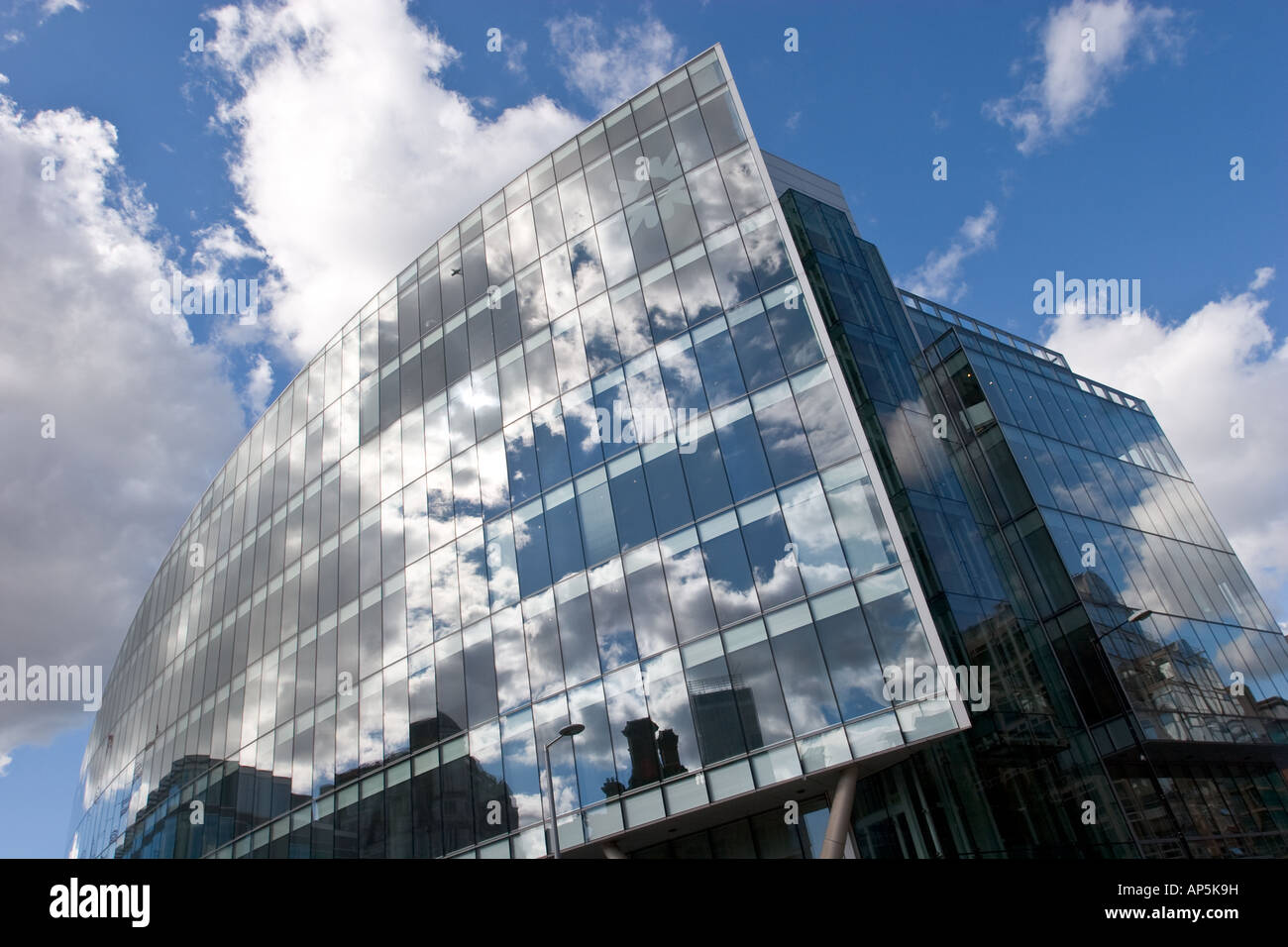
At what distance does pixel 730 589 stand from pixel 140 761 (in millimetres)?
40668

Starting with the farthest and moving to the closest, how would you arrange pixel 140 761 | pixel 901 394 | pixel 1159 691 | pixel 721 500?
pixel 140 761
pixel 1159 691
pixel 901 394
pixel 721 500

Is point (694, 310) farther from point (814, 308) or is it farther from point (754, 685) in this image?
point (754, 685)

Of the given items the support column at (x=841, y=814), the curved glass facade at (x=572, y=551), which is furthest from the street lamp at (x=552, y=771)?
the support column at (x=841, y=814)

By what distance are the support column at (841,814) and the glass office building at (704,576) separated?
124 mm

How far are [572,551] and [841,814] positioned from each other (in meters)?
11.4

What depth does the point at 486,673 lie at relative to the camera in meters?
27.8

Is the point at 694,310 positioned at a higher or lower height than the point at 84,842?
higher

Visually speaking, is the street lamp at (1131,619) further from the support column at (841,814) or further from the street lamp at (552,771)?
the street lamp at (552,771)

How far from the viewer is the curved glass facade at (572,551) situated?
72.9ft

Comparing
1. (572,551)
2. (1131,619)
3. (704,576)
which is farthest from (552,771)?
(1131,619)

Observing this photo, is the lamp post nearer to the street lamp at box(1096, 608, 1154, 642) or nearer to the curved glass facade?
the street lamp at box(1096, 608, 1154, 642)

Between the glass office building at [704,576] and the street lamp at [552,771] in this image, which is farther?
the street lamp at [552,771]

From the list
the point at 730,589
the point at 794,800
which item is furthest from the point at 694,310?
the point at 794,800

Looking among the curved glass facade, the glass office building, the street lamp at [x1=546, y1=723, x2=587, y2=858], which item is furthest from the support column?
the street lamp at [x1=546, y1=723, x2=587, y2=858]
